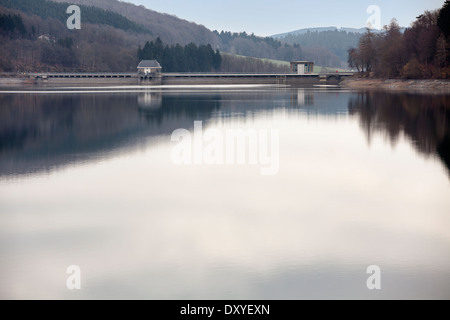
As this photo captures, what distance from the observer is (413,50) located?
326ft

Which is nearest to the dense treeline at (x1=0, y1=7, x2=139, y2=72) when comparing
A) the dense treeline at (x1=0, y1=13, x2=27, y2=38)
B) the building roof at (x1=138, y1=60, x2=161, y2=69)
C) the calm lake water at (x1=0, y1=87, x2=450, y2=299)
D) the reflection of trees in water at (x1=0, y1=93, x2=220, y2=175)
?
the dense treeline at (x1=0, y1=13, x2=27, y2=38)

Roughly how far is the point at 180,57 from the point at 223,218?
174304 mm

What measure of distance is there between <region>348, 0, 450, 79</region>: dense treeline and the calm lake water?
64.5 metres

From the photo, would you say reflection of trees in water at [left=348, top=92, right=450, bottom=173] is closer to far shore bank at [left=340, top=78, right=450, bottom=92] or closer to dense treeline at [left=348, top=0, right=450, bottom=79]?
far shore bank at [left=340, top=78, right=450, bottom=92]

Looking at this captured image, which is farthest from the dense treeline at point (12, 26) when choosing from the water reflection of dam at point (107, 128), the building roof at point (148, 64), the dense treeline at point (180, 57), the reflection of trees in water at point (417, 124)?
the reflection of trees in water at point (417, 124)

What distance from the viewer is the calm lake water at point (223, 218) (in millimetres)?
9750

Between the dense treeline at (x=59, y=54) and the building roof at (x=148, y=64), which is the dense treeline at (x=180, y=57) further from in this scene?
the building roof at (x=148, y=64)

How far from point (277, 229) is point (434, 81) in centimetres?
8196

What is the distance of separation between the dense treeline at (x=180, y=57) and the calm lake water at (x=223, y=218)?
151776 mm

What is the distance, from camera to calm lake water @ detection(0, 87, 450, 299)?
32.0 feet

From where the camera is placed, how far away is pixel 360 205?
49.0 ft

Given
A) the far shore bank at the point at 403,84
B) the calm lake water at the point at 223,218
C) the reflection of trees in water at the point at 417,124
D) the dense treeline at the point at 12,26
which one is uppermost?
the dense treeline at the point at 12,26

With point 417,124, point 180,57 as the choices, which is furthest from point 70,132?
point 180,57

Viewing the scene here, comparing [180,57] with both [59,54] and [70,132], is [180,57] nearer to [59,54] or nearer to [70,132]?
[59,54]
